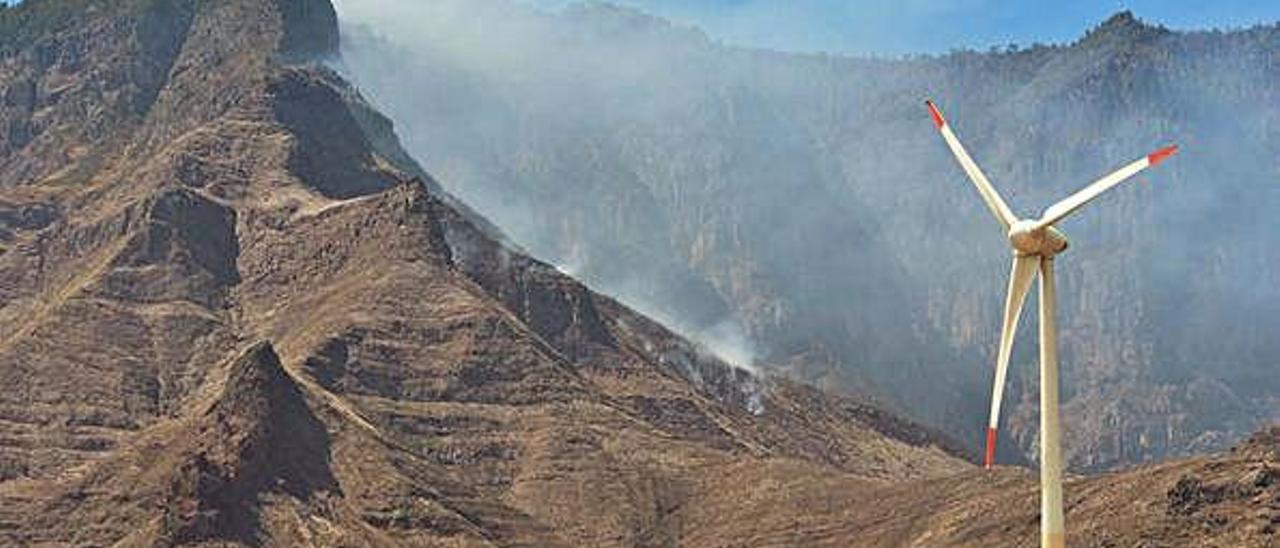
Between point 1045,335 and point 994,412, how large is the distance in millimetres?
9093

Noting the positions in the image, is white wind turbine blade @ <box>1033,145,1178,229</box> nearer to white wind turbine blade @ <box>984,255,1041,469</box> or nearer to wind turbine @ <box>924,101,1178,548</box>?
wind turbine @ <box>924,101,1178,548</box>

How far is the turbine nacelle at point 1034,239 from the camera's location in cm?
11169

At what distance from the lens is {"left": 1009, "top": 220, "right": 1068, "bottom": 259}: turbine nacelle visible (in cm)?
11169

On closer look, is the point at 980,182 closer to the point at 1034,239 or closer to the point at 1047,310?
the point at 1047,310

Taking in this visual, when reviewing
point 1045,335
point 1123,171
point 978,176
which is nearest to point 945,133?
point 978,176

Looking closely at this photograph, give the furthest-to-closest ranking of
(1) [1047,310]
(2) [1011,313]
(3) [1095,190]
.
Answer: (2) [1011,313] < (3) [1095,190] < (1) [1047,310]

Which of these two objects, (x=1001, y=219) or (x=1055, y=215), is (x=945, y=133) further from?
(x=1055, y=215)

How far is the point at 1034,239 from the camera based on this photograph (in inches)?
4402

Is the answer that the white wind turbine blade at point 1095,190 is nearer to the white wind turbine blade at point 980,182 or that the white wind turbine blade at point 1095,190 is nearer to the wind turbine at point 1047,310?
the wind turbine at point 1047,310

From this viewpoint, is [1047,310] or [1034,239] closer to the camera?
[1034,239]

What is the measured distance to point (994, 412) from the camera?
400 feet

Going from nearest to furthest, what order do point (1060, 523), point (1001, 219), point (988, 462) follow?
point (1060, 523)
point (988, 462)
point (1001, 219)

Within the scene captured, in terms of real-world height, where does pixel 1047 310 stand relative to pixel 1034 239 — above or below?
below

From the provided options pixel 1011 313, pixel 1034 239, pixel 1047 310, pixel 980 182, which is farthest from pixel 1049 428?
pixel 980 182
